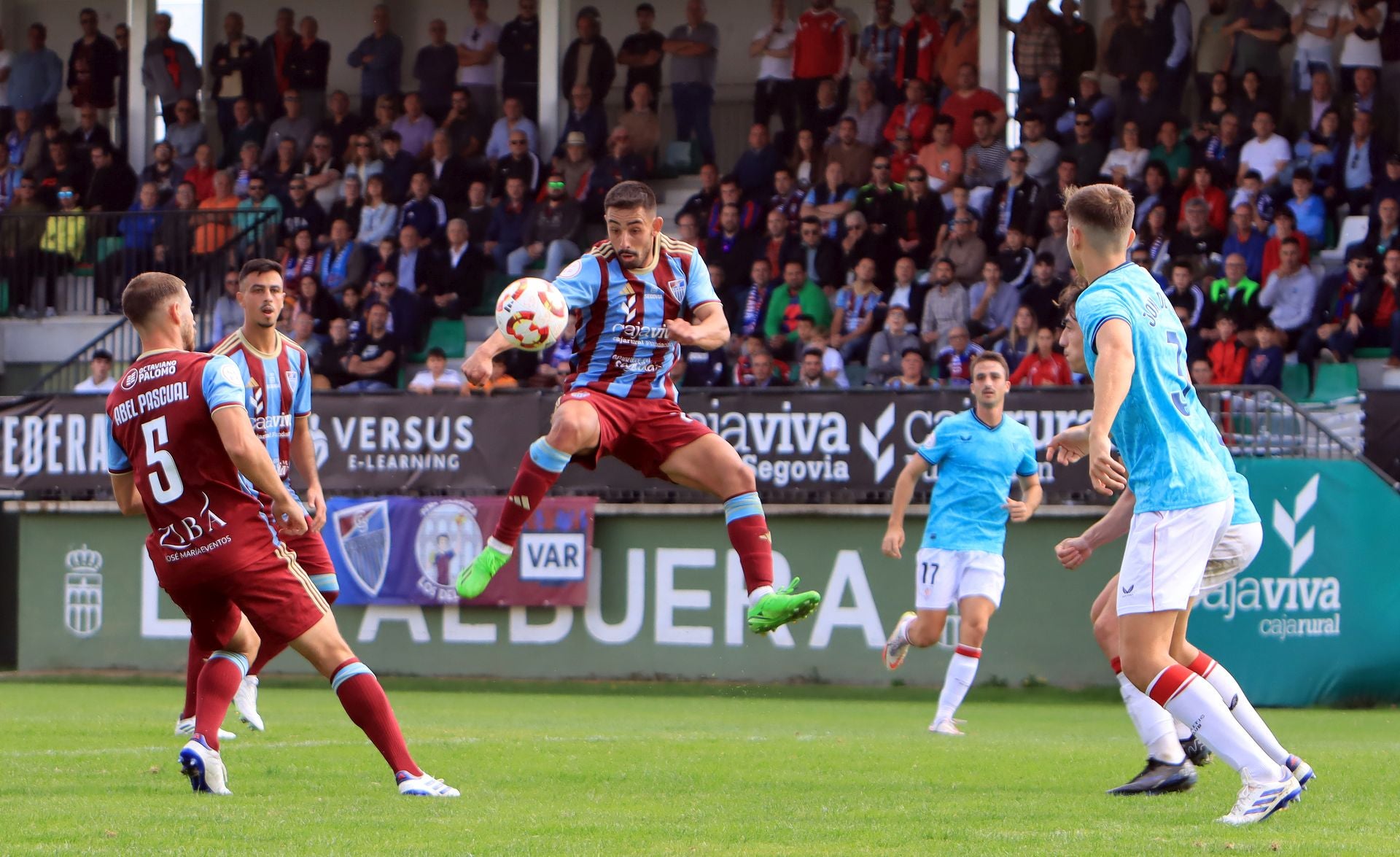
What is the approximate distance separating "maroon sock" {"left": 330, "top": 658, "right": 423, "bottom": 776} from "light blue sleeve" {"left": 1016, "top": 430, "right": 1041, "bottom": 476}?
5.89 metres

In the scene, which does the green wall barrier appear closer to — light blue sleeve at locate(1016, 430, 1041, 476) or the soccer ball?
light blue sleeve at locate(1016, 430, 1041, 476)

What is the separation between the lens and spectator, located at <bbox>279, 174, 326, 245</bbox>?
68.2ft

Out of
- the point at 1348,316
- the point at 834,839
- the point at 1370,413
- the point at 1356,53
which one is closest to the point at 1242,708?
the point at 834,839

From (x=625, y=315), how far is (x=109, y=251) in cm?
1488

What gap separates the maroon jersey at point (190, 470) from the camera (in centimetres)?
697

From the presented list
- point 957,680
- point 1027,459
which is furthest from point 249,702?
point 1027,459

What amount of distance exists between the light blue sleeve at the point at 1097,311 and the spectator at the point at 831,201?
12166 millimetres

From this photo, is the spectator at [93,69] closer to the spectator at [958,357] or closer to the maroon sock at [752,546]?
the spectator at [958,357]

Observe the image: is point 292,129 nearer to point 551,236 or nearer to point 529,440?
point 551,236

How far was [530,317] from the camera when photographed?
7879mm

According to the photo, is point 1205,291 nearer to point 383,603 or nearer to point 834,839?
point 383,603

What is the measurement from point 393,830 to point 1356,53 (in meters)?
15.3

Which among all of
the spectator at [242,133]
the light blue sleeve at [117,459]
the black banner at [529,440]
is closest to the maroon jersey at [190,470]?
the light blue sleeve at [117,459]

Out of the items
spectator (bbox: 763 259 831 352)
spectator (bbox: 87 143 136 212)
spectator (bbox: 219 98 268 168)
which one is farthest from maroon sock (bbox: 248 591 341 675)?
spectator (bbox: 87 143 136 212)
